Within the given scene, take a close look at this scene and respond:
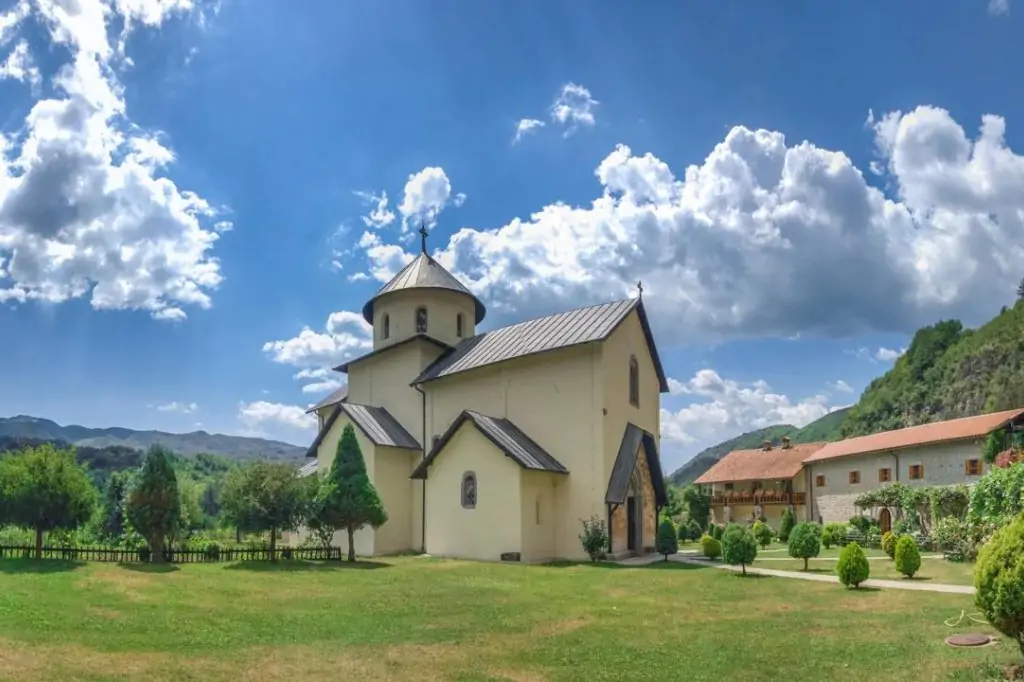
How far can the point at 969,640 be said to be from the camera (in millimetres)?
11180

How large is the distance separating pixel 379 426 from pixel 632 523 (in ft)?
37.6

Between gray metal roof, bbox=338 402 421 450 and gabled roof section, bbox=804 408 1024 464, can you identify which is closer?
gray metal roof, bbox=338 402 421 450

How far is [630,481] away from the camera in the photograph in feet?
93.5

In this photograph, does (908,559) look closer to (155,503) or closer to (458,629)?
(458,629)

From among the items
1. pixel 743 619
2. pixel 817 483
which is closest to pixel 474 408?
pixel 743 619

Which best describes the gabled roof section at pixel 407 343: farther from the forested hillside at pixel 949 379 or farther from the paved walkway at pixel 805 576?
the forested hillside at pixel 949 379

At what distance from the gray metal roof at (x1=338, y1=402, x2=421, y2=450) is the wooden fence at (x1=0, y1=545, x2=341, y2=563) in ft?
20.7

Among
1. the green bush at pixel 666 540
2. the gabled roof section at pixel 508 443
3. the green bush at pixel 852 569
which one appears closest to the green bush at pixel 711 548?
the green bush at pixel 666 540

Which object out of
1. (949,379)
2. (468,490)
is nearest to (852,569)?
(468,490)

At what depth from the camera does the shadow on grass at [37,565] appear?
61.4 feet

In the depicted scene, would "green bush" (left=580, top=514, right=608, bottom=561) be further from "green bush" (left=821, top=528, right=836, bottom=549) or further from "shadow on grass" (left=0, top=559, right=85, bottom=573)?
"green bush" (left=821, top=528, right=836, bottom=549)

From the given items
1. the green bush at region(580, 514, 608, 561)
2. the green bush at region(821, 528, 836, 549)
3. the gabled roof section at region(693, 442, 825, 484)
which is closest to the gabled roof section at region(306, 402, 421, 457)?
the green bush at region(580, 514, 608, 561)

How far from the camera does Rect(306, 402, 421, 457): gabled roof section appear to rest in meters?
31.5

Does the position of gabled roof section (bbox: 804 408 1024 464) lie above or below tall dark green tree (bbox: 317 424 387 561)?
above
